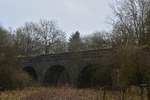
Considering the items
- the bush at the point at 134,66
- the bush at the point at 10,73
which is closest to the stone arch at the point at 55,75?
the bush at the point at 10,73

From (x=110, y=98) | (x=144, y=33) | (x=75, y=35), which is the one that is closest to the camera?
(x=110, y=98)

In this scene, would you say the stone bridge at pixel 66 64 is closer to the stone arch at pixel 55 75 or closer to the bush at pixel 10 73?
the stone arch at pixel 55 75

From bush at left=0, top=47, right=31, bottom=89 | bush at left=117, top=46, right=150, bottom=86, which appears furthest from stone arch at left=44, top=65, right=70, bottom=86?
bush at left=117, top=46, right=150, bottom=86

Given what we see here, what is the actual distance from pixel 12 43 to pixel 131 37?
11.3m

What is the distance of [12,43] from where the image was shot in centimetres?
3222

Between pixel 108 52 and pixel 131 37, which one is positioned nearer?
pixel 131 37

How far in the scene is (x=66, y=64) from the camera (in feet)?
144

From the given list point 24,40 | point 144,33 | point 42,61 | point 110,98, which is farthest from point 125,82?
point 24,40

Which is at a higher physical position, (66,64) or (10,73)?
(66,64)

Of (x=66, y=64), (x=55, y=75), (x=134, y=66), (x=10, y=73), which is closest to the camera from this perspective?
(x=134, y=66)

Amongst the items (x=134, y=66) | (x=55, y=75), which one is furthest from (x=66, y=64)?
(x=134, y=66)

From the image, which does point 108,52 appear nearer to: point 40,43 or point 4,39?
point 4,39

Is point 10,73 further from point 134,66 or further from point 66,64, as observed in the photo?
point 66,64

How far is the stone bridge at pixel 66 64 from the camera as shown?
3666 cm
